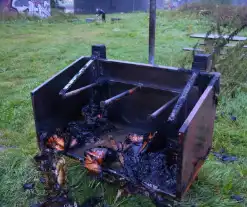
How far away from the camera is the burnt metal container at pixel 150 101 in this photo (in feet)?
6.33

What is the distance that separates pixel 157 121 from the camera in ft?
8.70

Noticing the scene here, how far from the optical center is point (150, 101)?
108 inches

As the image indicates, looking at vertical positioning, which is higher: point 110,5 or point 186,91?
point 110,5

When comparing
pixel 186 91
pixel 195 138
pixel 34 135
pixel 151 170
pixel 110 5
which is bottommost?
pixel 34 135

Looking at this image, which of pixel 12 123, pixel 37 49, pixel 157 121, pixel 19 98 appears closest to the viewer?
pixel 157 121

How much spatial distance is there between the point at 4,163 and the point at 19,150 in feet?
0.94

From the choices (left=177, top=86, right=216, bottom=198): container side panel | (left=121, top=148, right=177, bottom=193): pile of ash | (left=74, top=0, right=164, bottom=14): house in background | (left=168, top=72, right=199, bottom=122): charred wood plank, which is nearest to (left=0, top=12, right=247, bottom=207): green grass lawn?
(left=121, top=148, right=177, bottom=193): pile of ash

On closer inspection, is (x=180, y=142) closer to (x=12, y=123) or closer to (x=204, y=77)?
(x=204, y=77)

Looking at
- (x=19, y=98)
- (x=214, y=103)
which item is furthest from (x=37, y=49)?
(x=214, y=103)

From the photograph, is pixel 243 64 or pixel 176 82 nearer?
pixel 176 82

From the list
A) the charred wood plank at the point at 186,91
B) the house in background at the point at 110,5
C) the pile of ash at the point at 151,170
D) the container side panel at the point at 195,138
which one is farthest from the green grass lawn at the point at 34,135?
the house in background at the point at 110,5

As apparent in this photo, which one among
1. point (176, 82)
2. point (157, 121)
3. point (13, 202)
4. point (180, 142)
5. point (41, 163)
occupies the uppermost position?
A: point (176, 82)

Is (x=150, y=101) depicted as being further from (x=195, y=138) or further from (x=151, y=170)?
(x=195, y=138)

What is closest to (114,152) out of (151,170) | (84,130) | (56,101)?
(151,170)
